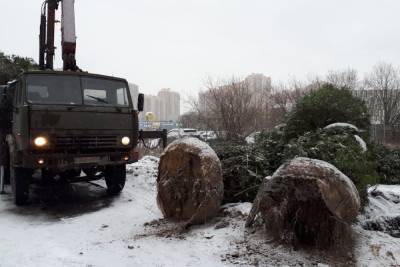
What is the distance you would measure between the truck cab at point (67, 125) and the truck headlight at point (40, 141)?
2 cm

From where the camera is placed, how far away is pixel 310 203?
4430mm

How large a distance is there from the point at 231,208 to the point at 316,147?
1.61m

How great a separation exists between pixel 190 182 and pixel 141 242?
1169mm

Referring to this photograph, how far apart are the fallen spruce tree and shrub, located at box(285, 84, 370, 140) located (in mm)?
3664

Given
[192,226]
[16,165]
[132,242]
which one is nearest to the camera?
[132,242]

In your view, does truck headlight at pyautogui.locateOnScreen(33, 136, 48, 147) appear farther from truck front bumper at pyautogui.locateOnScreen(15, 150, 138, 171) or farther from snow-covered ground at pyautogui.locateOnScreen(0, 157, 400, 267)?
snow-covered ground at pyautogui.locateOnScreen(0, 157, 400, 267)

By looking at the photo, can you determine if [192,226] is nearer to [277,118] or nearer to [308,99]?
[308,99]

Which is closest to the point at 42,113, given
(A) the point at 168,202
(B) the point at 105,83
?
(B) the point at 105,83

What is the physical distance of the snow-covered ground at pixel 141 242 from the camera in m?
4.33

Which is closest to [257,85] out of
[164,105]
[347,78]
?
[347,78]

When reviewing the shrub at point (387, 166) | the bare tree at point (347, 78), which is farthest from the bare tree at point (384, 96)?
the shrub at point (387, 166)

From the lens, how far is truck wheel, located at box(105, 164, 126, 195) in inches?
320

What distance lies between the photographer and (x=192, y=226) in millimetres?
5531

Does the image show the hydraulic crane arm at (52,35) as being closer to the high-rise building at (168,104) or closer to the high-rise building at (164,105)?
the high-rise building at (164,105)
